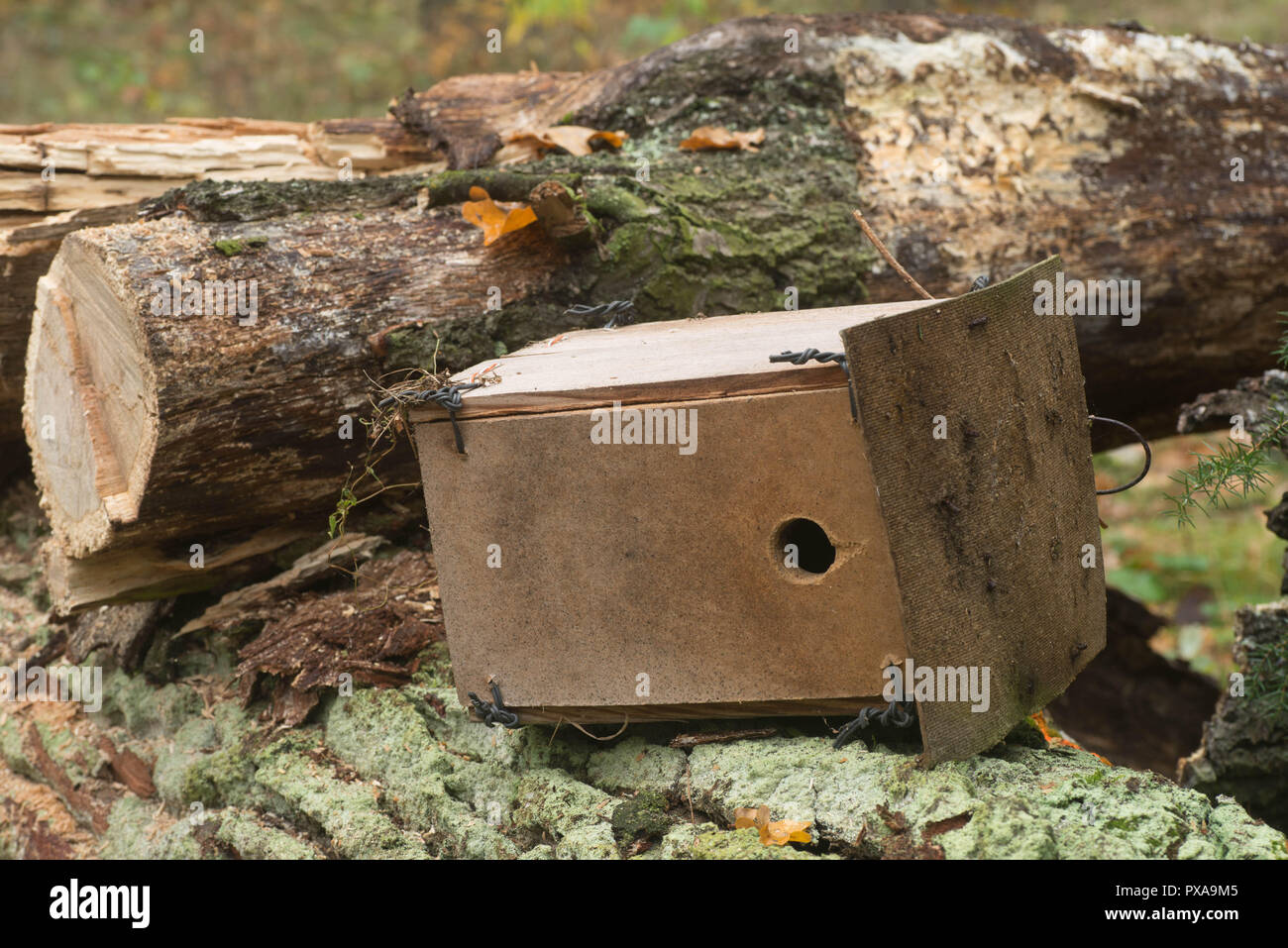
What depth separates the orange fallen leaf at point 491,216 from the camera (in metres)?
2.72

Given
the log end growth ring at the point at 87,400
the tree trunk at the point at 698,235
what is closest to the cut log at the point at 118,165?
the tree trunk at the point at 698,235

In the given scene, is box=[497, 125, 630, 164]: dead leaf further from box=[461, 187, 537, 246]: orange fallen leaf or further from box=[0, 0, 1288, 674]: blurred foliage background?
box=[0, 0, 1288, 674]: blurred foliage background

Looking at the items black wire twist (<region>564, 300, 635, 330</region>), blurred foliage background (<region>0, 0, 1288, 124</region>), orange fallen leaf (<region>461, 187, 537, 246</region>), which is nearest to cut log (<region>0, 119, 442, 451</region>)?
orange fallen leaf (<region>461, 187, 537, 246</region>)

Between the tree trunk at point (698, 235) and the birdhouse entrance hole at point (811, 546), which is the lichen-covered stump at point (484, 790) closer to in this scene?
the birdhouse entrance hole at point (811, 546)

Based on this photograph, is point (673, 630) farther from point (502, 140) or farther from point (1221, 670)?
point (1221, 670)

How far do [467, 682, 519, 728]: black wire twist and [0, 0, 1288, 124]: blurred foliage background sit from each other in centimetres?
664

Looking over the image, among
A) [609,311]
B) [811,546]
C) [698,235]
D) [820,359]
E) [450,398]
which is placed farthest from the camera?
[698,235]

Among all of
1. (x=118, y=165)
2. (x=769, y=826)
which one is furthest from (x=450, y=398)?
(x=118, y=165)

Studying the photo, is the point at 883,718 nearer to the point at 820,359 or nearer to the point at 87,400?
the point at 820,359

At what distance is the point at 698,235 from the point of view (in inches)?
114

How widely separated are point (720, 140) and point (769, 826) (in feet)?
6.80

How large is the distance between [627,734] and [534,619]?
1.20 feet

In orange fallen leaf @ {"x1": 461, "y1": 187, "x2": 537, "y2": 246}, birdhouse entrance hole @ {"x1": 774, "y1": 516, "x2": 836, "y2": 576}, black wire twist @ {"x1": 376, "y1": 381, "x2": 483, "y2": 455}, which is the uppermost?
orange fallen leaf @ {"x1": 461, "y1": 187, "x2": 537, "y2": 246}

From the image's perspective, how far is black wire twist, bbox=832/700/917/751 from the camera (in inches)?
77.0
